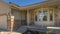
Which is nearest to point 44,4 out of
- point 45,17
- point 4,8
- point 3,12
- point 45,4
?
point 45,4

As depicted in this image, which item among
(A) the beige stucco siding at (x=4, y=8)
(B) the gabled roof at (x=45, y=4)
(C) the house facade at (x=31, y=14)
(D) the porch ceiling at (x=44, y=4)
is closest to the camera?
(B) the gabled roof at (x=45, y=4)

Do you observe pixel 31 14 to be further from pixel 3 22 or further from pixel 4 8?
pixel 3 22

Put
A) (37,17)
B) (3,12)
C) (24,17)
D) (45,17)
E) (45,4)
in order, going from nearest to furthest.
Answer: (45,4) < (45,17) < (37,17) < (3,12) < (24,17)

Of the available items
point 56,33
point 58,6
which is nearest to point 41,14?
point 58,6

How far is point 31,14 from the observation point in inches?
816

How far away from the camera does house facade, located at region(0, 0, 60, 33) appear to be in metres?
18.8

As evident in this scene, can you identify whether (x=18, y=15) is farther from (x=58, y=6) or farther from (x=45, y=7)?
(x=58, y=6)

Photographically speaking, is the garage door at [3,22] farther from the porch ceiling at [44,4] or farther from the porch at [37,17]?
the porch ceiling at [44,4]

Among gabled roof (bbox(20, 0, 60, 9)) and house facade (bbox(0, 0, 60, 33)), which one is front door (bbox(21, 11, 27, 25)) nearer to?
house facade (bbox(0, 0, 60, 33))

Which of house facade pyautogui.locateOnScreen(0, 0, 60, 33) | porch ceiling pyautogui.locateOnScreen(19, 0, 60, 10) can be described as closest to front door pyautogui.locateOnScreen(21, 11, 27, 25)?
house facade pyautogui.locateOnScreen(0, 0, 60, 33)

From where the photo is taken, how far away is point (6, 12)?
2022 cm

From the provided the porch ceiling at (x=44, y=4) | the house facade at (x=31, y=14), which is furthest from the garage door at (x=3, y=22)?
the porch ceiling at (x=44, y=4)

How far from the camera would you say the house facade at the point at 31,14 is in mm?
18797

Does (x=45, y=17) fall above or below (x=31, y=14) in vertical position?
below
